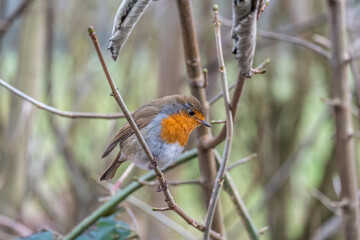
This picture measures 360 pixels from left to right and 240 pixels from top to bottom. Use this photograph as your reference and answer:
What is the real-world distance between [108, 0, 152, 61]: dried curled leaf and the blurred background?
211cm

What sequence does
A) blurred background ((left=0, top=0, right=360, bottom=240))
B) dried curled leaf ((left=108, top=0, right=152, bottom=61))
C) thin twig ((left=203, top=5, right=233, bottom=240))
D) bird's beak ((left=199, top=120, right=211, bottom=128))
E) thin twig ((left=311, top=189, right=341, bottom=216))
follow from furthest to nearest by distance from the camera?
blurred background ((left=0, top=0, right=360, bottom=240)), thin twig ((left=311, top=189, right=341, bottom=216)), bird's beak ((left=199, top=120, right=211, bottom=128)), thin twig ((left=203, top=5, right=233, bottom=240)), dried curled leaf ((left=108, top=0, right=152, bottom=61))

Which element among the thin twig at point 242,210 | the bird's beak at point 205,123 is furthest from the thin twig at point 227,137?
the bird's beak at point 205,123

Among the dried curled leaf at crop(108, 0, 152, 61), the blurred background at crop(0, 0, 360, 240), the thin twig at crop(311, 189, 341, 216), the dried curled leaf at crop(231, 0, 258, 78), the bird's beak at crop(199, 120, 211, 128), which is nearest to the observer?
the dried curled leaf at crop(231, 0, 258, 78)

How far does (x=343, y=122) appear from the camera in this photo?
191 cm

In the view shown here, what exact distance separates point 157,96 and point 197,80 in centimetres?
181

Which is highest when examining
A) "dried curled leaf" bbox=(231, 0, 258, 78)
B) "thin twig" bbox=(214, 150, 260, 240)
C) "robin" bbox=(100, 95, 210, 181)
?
"dried curled leaf" bbox=(231, 0, 258, 78)

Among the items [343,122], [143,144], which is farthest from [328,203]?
[143,144]

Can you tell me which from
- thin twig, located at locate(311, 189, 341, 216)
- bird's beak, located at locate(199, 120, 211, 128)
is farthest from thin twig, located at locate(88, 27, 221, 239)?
thin twig, located at locate(311, 189, 341, 216)

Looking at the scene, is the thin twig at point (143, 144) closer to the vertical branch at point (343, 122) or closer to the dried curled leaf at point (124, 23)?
the dried curled leaf at point (124, 23)

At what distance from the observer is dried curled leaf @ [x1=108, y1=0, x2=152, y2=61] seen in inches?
39.8

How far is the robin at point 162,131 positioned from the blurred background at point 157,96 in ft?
4.14

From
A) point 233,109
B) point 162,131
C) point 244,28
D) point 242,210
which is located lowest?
point 242,210

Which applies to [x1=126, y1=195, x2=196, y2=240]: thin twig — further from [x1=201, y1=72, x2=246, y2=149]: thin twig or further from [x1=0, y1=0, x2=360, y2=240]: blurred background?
[x1=0, y1=0, x2=360, y2=240]: blurred background

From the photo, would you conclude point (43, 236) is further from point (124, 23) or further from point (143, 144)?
point (124, 23)
